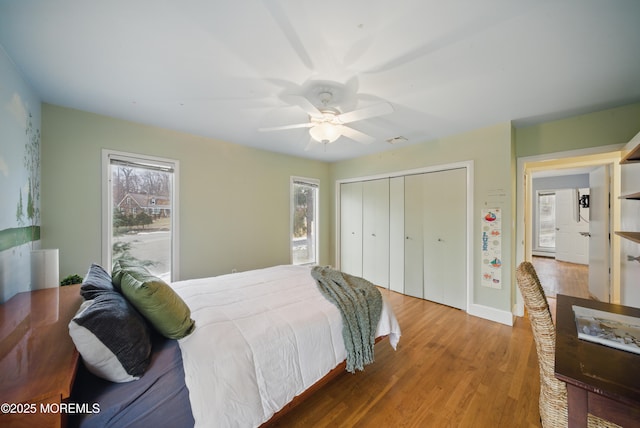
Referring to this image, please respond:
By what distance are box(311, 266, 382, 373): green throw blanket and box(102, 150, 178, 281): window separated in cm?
226

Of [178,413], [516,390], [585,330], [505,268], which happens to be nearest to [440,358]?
[516,390]

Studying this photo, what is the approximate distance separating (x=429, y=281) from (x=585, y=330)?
2565 millimetres

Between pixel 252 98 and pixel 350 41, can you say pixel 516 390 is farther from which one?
pixel 252 98

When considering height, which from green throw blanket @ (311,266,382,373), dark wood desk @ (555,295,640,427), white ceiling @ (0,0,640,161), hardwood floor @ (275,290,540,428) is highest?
white ceiling @ (0,0,640,161)

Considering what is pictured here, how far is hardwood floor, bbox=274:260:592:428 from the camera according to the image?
1.59m

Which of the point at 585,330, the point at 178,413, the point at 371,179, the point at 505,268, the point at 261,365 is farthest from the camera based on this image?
the point at 371,179

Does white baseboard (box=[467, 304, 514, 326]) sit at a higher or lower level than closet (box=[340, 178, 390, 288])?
lower

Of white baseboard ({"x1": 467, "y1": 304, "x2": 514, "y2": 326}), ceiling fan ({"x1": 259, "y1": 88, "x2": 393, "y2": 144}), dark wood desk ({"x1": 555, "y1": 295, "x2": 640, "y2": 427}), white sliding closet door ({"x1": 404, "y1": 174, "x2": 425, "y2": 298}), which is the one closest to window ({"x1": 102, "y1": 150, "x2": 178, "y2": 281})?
ceiling fan ({"x1": 259, "y1": 88, "x2": 393, "y2": 144})

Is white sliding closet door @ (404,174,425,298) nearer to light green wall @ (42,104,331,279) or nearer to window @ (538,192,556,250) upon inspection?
light green wall @ (42,104,331,279)

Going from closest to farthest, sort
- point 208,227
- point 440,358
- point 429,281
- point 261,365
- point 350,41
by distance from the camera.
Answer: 1. point 261,365
2. point 350,41
3. point 440,358
4. point 208,227
5. point 429,281

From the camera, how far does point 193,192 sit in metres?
3.32

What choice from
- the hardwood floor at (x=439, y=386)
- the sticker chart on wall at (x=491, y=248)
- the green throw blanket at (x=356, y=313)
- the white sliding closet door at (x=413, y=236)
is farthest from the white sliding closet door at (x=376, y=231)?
the green throw blanket at (x=356, y=313)

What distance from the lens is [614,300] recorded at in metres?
2.96

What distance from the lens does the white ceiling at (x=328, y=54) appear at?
1313 millimetres
